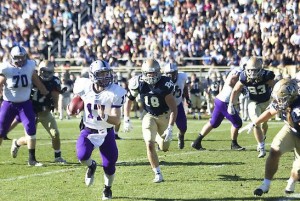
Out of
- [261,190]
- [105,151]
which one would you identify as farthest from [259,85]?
[105,151]

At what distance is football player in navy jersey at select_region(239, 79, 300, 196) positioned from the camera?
6.50m

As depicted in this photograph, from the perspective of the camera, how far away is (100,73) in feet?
21.7

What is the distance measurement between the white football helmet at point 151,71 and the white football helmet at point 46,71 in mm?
2083

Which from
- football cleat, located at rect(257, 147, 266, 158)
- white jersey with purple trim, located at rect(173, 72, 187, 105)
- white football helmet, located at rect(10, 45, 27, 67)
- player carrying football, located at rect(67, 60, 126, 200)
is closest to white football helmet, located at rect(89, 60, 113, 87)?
player carrying football, located at rect(67, 60, 126, 200)

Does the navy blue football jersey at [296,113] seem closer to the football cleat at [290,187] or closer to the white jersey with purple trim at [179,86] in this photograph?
the football cleat at [290,187]

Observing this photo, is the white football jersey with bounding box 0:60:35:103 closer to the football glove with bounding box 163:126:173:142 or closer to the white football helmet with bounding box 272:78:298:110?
the football glove with bounding box 163:126:173:142

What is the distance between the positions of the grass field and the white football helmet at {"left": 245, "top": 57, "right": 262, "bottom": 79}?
119 cm

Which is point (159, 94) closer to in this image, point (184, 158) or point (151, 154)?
point (151, 154)

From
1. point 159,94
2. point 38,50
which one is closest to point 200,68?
point 38,50

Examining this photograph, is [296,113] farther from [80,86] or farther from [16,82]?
[16,82]

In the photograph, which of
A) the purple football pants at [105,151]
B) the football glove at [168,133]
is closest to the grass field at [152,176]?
the purple football pants at [105,151]

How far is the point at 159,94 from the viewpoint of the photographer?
8203mm

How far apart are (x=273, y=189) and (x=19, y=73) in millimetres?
3828

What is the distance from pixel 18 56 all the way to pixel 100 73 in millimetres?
2673
